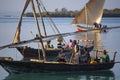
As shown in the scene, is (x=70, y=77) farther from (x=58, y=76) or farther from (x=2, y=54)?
(x=2, y=54)

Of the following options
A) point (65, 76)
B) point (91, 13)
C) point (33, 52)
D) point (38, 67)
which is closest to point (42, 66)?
point (38, 67)

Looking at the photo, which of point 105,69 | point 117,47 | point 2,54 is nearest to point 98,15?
point 117,47

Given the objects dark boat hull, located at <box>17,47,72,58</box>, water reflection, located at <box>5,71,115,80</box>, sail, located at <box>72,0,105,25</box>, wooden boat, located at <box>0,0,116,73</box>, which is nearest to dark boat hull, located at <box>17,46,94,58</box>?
dark boat hull, located at <box>17,47,72,58</box>

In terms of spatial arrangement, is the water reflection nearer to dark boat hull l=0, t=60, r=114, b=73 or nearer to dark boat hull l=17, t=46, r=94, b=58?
dark boat hull l=0, t=60, r=114, b=73

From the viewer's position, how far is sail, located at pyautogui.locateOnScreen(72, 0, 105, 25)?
5603 cm

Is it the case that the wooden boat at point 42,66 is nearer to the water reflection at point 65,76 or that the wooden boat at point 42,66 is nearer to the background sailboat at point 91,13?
the water reflection at point 65,76

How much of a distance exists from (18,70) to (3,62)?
1.31m

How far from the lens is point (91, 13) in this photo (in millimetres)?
58000

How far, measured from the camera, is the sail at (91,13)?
56031 millimetres

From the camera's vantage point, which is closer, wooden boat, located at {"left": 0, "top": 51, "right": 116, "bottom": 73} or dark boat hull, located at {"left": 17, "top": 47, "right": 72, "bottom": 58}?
wooden boat, located at {"left": 0, "top": 51, "right": 116, "bottom": 73}

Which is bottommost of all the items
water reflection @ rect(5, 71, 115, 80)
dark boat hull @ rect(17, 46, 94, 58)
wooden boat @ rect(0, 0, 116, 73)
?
water reflection @ rect(5, 71, 115, 80)

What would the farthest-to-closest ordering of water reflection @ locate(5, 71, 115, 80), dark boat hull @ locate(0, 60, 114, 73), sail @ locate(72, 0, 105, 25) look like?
sail @ locate(72, 0, 105, 25), water reflection @ locate(5, 71, 115, 80), dark boat hull @ locate(0, 60, 114, 73)

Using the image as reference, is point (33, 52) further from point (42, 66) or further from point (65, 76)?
point (65, 76)

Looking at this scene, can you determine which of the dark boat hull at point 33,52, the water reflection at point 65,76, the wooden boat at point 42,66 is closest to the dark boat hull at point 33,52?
the dark boat hull at point 33,52
